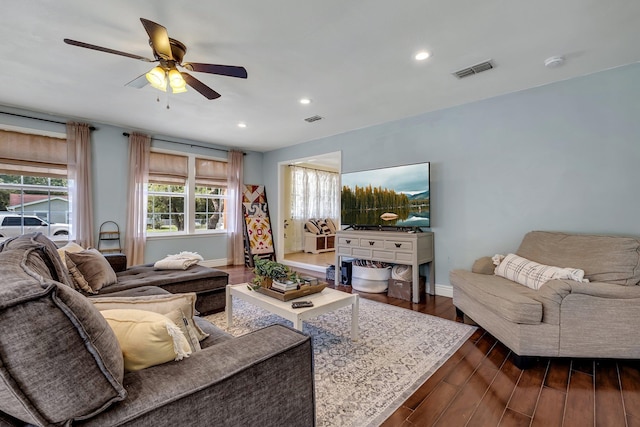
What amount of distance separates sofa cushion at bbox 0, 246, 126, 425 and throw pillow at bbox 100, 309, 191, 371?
0.17 meters

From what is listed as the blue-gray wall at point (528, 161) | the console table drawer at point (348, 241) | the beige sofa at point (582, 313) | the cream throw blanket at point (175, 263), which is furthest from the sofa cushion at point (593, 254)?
the cream throw blanket at point (175, 263)

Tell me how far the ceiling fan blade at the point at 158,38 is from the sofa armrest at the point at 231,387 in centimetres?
189

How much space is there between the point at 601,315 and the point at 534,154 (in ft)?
6.07

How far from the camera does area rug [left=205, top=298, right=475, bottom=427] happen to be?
1731 millimetres

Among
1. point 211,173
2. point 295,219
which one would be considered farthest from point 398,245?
point 295,219

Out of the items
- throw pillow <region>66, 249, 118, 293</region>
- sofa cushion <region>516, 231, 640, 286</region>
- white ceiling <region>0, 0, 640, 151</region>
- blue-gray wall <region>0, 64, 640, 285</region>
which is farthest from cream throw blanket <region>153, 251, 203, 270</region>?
sofa cushion <region>516, 231, 640, 286</region>

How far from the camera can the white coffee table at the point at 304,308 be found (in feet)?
7.11

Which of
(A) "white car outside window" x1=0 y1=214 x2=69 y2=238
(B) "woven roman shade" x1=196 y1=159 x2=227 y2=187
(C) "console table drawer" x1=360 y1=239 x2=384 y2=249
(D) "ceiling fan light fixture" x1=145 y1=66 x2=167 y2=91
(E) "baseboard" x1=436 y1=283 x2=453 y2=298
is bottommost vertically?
(E) "baseboard" x1=436 y1=283 x2=453 y2=298

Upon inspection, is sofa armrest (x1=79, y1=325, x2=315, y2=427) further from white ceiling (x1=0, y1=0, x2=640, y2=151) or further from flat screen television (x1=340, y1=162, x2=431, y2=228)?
flat screen television (x1=340, y1=162, x2=431, y2=228)

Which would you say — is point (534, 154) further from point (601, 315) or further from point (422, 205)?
point (601, 315)

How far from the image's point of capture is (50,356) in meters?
0.70

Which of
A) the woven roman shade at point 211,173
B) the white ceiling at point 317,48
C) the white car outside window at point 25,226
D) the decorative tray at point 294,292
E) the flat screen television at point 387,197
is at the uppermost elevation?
the white ceiling at point 317,48

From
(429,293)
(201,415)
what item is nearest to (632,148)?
(429,293)

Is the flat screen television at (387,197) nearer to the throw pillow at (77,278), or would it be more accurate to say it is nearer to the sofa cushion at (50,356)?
the throw pillow at (77,278)
